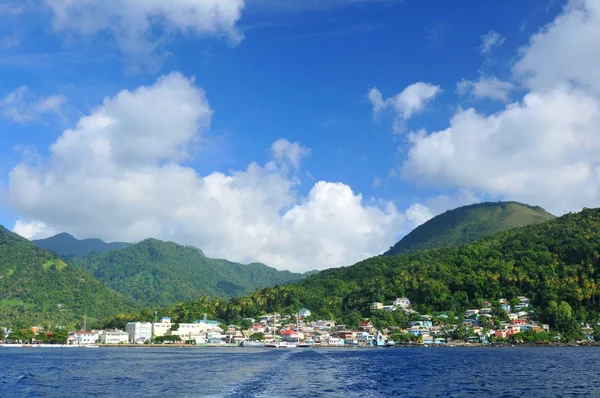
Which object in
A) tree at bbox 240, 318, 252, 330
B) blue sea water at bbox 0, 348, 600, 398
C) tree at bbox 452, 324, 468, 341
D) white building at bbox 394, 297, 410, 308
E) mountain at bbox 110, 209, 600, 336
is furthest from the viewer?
tree at bbox 240, 318, 252, 330

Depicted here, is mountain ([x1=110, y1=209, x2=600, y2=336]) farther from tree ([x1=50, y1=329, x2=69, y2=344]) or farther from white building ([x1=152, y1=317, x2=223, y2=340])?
tree ([x1=50, y1=329, x2=69, y2=344])

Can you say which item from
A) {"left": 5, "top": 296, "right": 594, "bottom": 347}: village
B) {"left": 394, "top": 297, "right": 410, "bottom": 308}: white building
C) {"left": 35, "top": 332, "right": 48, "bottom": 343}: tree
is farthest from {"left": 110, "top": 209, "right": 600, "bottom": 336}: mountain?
{"left": 35, "top": 332, "right": 48, "bottom": 343}: tree

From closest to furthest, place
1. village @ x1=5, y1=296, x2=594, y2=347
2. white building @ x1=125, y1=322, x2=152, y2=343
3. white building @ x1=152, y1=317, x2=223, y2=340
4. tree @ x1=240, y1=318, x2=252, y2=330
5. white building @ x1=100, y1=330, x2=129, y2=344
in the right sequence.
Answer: village @ x1=5, y1=296, x2=594, y2=347, white building @ x1=100, y1=330, x2=129, y2=344, white building @ x1=125, y1=322, x2=152, y2=343, white building @ x1=152, y1=317, x2=223, y2=340, tree @ x1=240, y1=318, x2=252, y2=330

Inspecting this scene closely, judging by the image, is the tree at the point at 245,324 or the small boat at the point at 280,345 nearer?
the small boat at the point at 280,345

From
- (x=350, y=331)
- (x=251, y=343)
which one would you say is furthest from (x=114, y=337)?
(x=350, y=331)

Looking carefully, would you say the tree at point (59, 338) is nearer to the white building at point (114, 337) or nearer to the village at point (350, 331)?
the village at point (350, 331)

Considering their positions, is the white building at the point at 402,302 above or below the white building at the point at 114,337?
above

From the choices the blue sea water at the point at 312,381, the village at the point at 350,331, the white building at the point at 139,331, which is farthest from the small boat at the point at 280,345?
the blue sea water at the point at 312,381

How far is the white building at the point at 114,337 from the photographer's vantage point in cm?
15414

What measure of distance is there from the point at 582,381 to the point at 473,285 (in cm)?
10954

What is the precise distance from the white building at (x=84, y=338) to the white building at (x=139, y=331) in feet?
30.5

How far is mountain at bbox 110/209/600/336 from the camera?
134 m

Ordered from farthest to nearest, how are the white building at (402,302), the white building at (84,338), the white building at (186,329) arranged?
the white building at (402,302)
the white building at (186,329)
the white building at (84,338)

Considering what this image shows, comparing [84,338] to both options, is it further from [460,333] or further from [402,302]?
[460,333]
